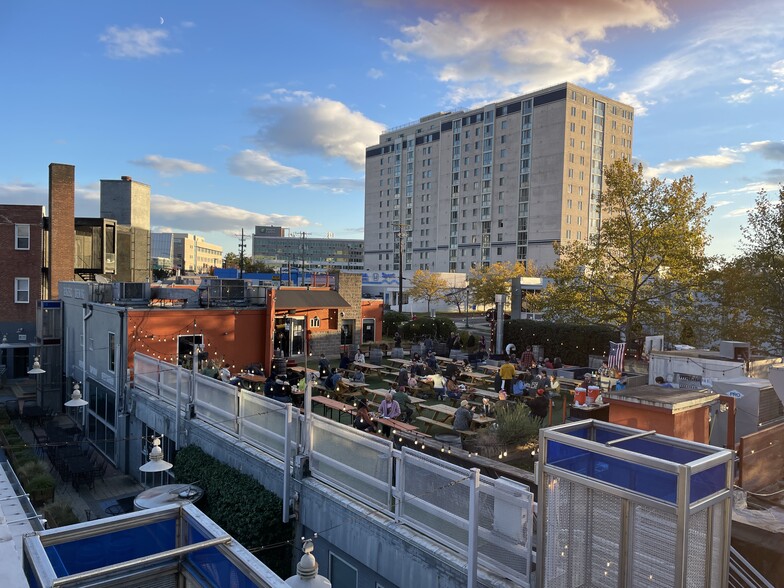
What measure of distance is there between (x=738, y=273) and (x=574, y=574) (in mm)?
27441

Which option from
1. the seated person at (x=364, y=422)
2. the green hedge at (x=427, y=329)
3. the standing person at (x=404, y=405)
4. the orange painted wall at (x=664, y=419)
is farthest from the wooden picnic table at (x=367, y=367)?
the orange painted wall at (x=664, y=419)

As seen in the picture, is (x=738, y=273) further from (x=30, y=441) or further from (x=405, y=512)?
(x=30, y=441)

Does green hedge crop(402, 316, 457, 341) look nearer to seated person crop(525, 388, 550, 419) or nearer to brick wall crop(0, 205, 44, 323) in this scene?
seated person crop(525, 388, 550, 419)

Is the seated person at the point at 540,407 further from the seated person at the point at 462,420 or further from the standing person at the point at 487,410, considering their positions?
the seated person at the point at 462,420

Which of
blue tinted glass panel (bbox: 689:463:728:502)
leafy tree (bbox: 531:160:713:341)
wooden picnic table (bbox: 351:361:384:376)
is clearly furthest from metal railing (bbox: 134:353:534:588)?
leafy tree (bbox: 531:160:713:341)

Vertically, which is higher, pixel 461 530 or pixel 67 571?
pixel 67 571

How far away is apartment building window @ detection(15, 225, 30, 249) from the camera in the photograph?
31391 mm

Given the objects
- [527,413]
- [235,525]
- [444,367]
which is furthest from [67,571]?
[444,367]

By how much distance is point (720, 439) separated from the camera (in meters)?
12.8

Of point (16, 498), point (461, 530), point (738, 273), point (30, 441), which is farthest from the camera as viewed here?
point (738, 273)

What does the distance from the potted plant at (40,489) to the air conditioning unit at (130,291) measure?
27.6 ft

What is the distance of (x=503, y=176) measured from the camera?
9869 cm

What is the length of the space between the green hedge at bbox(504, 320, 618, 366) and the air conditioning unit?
2014 centimetres

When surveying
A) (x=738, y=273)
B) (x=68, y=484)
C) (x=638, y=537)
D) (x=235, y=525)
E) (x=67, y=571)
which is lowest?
(x=68, y=484)
